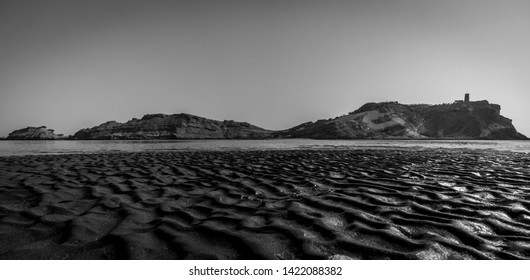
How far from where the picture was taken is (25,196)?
987 cm

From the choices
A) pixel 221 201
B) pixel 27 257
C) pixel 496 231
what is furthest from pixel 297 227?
pixel 27 257

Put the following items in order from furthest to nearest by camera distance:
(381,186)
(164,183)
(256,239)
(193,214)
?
(164,183) → (381,186) → (193,214) → (256,239)

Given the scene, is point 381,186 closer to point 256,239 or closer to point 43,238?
point 256,239

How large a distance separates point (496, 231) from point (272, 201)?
578 cm

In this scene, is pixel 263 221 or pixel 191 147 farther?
pixel 191 147

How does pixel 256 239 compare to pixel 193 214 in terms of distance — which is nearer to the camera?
pixel 256 239

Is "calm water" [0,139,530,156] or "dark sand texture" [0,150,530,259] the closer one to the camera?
"dark sand texture" [0,150,530,259]

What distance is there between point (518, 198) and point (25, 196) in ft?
55.4

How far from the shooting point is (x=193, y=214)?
779cm

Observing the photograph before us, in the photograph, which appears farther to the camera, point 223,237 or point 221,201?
point 221,201

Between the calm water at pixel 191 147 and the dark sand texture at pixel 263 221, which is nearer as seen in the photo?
the dark sand texture at pixel 263 221
